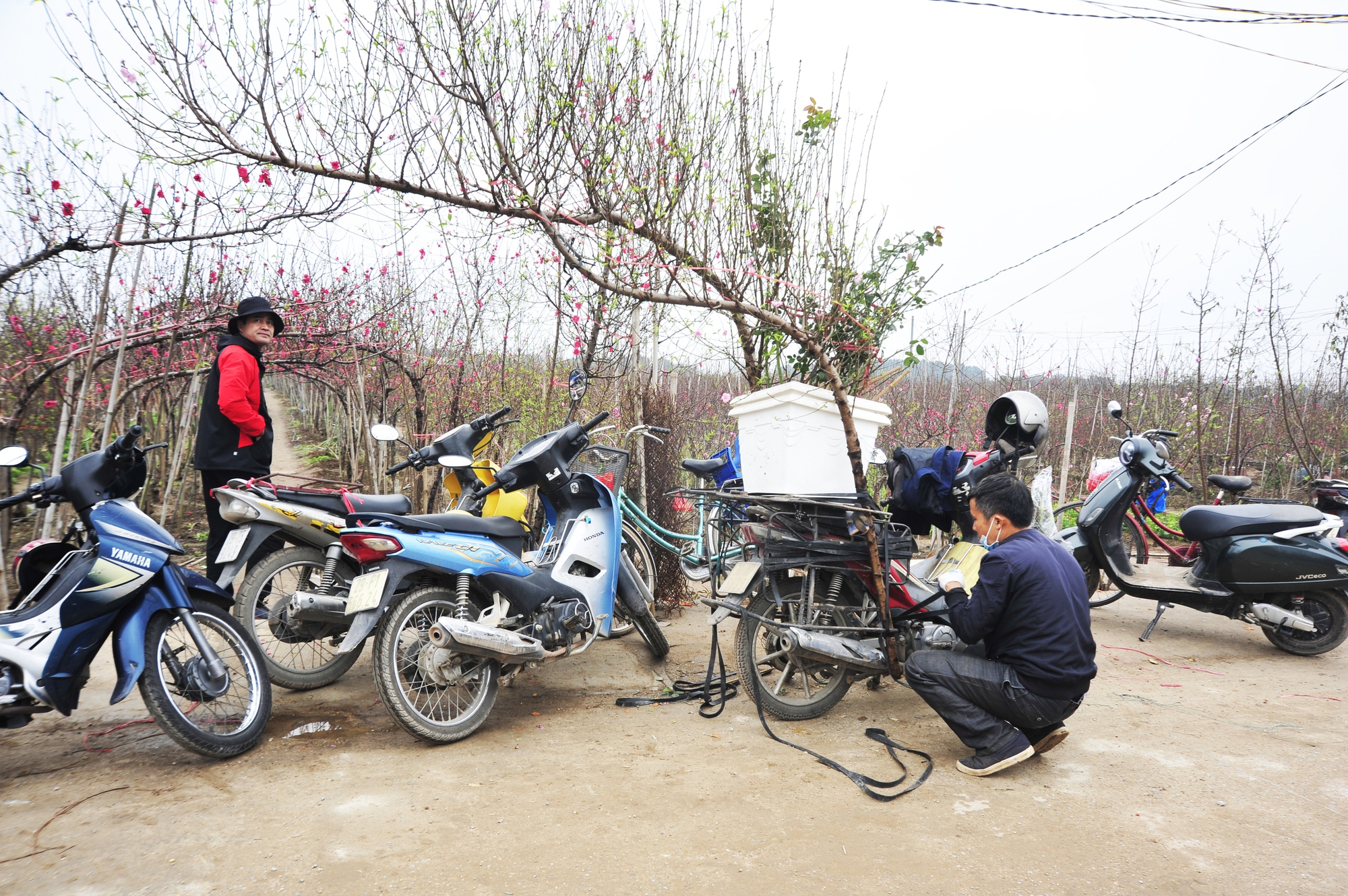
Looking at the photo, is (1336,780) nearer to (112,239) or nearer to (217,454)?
(217,454)

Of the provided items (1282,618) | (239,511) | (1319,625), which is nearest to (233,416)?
(239,511)

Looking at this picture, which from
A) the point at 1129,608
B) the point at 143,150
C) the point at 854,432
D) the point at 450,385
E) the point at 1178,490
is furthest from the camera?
the point at 1178,490

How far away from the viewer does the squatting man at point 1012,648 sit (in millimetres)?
3010

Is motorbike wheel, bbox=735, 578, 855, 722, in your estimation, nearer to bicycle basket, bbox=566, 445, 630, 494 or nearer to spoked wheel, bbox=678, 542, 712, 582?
bicycle basket, bbox=566, 445, 630, 494

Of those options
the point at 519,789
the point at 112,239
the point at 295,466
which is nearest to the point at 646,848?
the point at 519,789

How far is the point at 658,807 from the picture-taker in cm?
273

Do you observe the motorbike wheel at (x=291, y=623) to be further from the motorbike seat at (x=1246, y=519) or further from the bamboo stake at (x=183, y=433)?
the motorbike seat at (x=1246, y=519)

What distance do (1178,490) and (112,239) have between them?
13.9m

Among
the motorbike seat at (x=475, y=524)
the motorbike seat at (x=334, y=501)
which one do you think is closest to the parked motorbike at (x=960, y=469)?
the motorbike seat at (x=475, y=524)

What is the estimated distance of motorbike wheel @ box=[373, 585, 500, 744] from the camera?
304cm

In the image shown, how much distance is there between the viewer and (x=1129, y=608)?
21.2 feet

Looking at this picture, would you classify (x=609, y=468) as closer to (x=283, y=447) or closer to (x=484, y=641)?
(x=484, y=641)

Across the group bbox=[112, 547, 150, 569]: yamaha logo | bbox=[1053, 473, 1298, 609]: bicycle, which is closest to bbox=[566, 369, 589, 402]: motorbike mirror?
bbox=[112, 547, 150, 569]: yamaha logo

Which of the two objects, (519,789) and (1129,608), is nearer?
(519,789)
